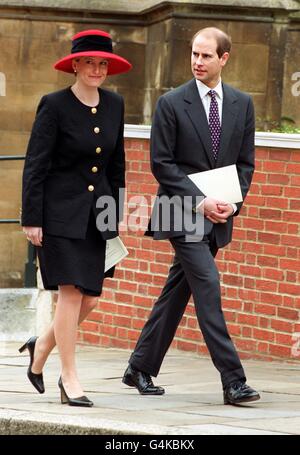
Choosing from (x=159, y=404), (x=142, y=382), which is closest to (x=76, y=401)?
(x=159, y=404)

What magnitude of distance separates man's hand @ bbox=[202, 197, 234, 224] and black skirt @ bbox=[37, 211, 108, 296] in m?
0.64

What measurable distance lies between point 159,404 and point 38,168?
1463 millimetres

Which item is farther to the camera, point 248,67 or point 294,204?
point 248,67

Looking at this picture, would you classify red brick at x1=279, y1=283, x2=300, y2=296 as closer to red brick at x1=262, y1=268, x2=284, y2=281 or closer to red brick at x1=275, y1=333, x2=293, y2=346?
red brick at x1=262, y1=268, x2=284, y2=281

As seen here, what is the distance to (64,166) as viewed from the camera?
339 inches

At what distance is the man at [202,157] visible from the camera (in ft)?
28.8

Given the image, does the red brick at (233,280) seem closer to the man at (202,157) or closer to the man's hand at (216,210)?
the man at (202,157)

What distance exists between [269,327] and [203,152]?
8.87 feet

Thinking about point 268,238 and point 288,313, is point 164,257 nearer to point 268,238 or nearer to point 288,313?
point 268,238

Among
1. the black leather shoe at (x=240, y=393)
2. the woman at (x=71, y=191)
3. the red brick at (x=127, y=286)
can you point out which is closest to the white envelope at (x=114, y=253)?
the woman at (x=71, y=191)

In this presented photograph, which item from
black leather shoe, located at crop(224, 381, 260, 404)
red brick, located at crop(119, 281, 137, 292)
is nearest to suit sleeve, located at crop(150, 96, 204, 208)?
black leather shoe, located at crop(224, 381, 260, 404)

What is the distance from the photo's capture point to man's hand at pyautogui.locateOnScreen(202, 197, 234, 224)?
29.2ft

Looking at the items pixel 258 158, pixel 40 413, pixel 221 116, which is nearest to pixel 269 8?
pixel 258 158

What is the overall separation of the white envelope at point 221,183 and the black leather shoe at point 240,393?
107 centimetres
